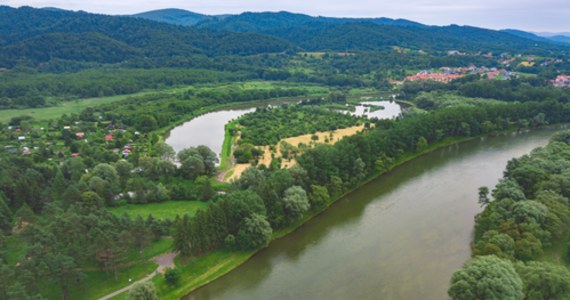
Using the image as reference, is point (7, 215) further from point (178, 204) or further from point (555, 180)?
point (555, 180)

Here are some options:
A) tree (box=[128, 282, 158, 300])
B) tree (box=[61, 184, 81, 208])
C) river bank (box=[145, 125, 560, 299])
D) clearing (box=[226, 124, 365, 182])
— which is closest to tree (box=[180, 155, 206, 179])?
clearing (box=[226, 124, 365, 182])

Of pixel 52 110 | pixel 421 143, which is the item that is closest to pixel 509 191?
pixel 421 143

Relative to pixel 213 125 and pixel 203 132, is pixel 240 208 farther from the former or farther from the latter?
pixel 213 125

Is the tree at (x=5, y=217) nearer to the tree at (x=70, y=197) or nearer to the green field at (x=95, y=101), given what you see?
the tree at (x=70, y=197)

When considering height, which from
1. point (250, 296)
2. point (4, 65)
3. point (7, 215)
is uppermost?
point (4, 65)

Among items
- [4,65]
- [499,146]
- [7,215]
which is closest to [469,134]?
[499,146]


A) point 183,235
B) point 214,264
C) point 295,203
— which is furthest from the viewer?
point 295,203
